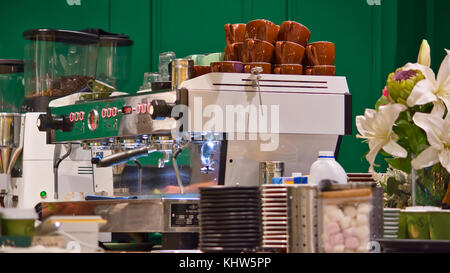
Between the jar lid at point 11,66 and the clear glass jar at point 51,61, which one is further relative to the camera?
the jar lid at point 11,66

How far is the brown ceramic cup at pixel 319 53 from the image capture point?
243 cm

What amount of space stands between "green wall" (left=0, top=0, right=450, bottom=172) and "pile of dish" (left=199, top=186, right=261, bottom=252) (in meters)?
3.16

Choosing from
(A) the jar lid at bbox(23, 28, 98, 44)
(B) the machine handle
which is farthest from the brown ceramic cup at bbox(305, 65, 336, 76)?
(A) the jar lid at bbox(23, 28, 98, 44)

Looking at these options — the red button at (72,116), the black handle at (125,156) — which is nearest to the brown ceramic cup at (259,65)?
the black handle at (125,156)

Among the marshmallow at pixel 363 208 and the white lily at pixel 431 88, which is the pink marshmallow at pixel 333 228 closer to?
the marshmallow at pixel 363 208

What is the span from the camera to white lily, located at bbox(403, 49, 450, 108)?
1546mm

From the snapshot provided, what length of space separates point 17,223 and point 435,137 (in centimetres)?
83

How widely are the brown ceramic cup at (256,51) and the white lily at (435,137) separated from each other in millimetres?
893

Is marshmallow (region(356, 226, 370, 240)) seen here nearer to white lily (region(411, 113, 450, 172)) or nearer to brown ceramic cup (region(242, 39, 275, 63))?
white lily (region(411, 113, 450, 172))

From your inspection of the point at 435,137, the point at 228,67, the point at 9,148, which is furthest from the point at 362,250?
the point at 9,148

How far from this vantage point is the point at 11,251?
1.17m
